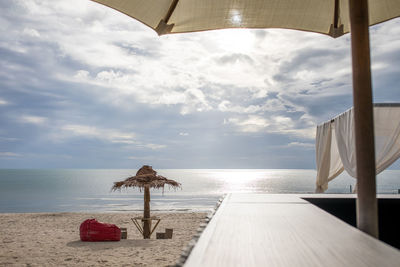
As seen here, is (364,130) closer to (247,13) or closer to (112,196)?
(247,13)

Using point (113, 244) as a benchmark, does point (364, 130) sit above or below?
above

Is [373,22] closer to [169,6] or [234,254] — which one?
[169,6]

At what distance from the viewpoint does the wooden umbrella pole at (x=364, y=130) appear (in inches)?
50.9

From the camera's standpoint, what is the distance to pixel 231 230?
3.70ft

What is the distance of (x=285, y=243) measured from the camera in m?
0.97

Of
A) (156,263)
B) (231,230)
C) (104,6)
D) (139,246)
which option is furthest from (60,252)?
(231,230)

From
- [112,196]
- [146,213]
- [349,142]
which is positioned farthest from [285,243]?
[112,196]

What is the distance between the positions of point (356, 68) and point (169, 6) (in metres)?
1.39

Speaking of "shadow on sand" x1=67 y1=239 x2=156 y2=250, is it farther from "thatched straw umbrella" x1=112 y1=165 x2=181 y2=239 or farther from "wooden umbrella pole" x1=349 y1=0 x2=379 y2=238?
"wooden umbrella pole" x1=349 y1=0 x2=379 y2=238

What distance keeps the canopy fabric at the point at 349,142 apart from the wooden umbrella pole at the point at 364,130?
2.73 meters

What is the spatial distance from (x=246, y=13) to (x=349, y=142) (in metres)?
3.21

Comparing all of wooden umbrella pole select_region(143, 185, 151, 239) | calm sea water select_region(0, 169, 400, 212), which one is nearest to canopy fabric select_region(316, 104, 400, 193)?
wooden umbrella pole select_region(143, 185, 151, 239)

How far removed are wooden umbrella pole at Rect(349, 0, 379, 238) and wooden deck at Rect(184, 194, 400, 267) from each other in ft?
0.49

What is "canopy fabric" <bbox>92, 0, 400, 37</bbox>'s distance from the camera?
2.19 meters
